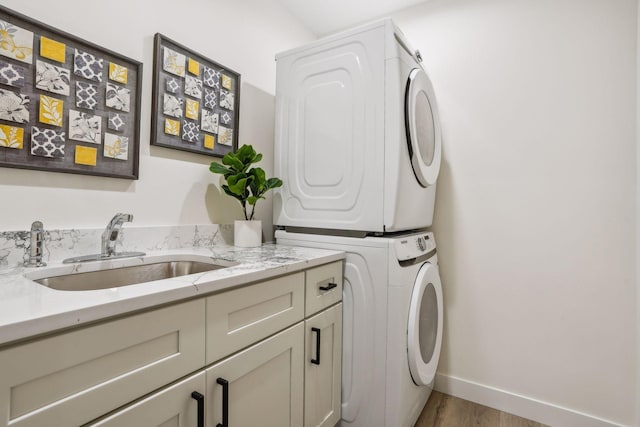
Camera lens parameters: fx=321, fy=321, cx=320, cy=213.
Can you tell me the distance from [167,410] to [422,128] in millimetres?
1590

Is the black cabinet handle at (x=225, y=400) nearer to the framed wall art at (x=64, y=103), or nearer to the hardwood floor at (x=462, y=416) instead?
the framed wall art at (x=64, y=103)

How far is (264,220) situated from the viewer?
2057 millimetres

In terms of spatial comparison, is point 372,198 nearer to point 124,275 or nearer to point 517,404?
point 124,275

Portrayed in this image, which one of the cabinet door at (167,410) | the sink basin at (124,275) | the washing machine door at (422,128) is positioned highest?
the washing machine door at (422,128)

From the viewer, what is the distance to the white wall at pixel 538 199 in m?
1.64

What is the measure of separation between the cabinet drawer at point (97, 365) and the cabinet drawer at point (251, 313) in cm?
5

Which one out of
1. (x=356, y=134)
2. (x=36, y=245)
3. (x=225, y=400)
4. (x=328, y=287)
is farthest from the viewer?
(x=356, y=134)

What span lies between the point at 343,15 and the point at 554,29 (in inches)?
52.2

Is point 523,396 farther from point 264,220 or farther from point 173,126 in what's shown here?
point 173,126

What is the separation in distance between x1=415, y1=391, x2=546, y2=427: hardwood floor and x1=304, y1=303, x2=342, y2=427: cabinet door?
0.60 m

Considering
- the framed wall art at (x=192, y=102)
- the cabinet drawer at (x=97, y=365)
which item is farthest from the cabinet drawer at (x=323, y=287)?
the framed wall art at (x=192, y=102)

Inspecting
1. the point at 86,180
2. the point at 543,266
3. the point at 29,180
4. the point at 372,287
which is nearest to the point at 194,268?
the point at 86,180

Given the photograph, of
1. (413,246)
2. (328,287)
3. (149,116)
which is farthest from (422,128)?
(149,116)

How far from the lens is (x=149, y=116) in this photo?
1439 mm
